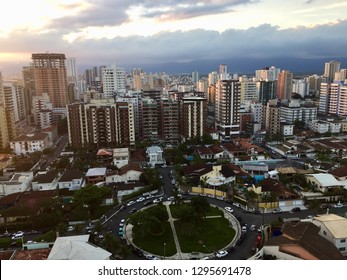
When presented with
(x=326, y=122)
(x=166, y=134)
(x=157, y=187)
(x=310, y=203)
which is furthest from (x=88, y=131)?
(x=326, y=122)

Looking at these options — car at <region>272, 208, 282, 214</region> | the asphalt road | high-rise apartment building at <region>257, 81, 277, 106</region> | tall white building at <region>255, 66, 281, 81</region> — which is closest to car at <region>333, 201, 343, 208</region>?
the asphalt road

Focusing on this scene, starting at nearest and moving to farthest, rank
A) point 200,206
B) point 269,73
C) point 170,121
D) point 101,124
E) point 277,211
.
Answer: point 200,206 < point 277,211 < point 101,124 < point 170,121 < point 269,73

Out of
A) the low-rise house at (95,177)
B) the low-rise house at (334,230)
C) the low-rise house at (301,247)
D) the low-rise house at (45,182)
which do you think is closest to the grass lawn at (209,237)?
the low-rise house at (301,247)

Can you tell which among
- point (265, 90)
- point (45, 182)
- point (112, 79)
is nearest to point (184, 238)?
point (45, 182)

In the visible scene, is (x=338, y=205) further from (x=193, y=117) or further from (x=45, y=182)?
(x=45, y=182)

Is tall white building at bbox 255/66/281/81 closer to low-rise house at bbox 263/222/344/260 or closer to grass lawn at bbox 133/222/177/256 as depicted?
grass lawn at bbox 133/222/177/256

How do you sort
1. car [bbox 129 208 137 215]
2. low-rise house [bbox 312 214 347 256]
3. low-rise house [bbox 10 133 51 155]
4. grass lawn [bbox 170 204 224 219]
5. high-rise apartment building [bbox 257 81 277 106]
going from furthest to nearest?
1. high-rise apartment building [bbox 257 81 277 106]
2. low-rise house [bbox 10 133 51 155]
3. car [bbox 129 208 137 215]
4. grass lawn [bbox 170 204 224 219]
5. low-rise house [bbox 312 214 347 256]
